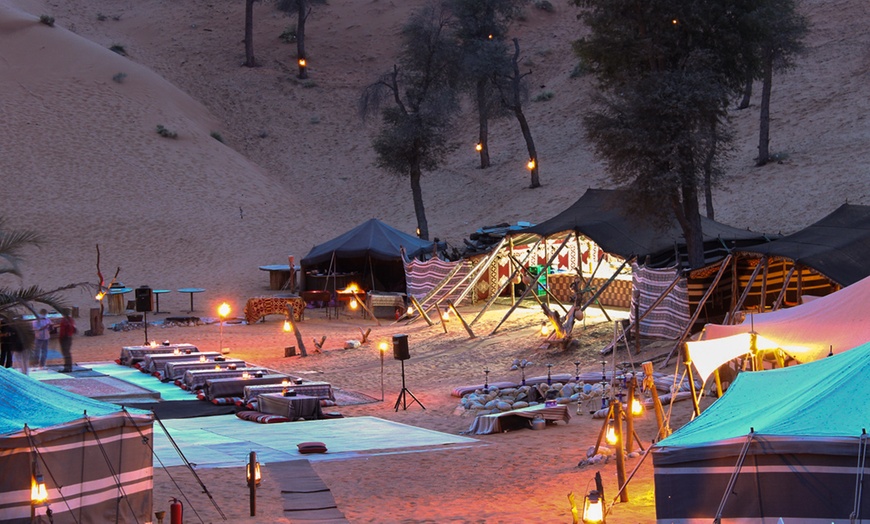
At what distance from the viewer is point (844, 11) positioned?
53844 millimetres

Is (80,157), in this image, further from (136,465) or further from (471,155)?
(136,465)

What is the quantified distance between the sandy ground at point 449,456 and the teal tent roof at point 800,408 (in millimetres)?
1169

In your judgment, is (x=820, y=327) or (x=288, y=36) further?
(x=288, y=36)

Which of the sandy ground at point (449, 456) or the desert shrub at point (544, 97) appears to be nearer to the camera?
the sandy ground at point (449, 456)

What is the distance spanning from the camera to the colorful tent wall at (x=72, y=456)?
10133 millimetres

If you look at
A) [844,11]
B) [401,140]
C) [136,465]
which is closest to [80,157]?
[401,140]

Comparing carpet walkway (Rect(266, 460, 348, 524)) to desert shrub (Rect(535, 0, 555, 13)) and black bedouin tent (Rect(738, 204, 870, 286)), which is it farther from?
desert shrub (Rect(535, 0, 555, 13))

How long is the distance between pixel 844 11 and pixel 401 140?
80.2ft

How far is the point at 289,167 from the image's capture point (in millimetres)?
55531

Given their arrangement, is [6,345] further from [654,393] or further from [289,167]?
[289,167]

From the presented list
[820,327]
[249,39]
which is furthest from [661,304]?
[249,39]

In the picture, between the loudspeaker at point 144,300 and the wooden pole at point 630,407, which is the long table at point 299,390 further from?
the loudspeaker at point 144,300

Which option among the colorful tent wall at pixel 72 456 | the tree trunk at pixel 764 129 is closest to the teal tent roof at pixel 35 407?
the colorful tent wall at pixel 72 456

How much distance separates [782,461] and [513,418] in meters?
8.55
